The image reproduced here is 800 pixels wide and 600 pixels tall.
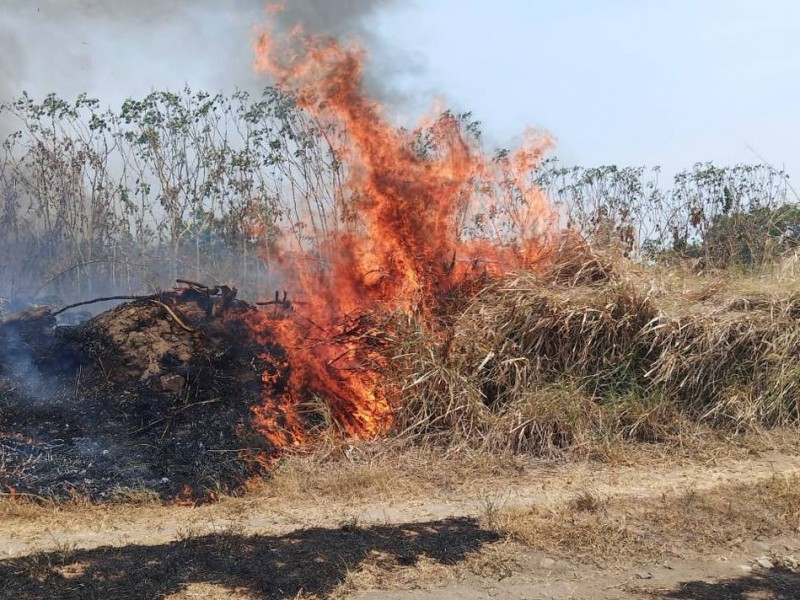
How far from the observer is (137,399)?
6809 millimetres

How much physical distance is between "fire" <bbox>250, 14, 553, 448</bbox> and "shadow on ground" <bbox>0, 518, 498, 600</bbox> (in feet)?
9.18

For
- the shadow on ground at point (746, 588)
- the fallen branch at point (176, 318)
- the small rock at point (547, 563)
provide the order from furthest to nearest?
the fallen branch at point (176, 318) < the small rock at point (547, 563) < the shadow on ground at point (746, 588)

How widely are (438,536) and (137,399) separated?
12.0ft

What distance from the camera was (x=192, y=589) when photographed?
375 cm

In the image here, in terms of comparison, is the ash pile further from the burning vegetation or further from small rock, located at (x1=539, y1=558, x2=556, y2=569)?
small rock, located at (x1=539, y1=558, x2=556, y2=569)

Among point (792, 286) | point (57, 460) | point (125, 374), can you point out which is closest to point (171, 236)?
point (125, 374)

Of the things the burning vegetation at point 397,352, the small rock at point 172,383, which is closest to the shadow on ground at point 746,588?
the burning vegetation at point 397,352

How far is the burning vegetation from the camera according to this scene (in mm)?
6496

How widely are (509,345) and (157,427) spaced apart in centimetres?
369

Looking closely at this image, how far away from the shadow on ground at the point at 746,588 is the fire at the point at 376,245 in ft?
13.2

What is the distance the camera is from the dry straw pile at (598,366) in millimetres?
6848

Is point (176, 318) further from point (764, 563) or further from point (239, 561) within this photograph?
point (764, 563)

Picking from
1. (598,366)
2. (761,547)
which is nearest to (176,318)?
(598,366)

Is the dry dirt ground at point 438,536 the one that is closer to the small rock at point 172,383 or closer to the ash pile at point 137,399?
the ash pile at point 137,399
